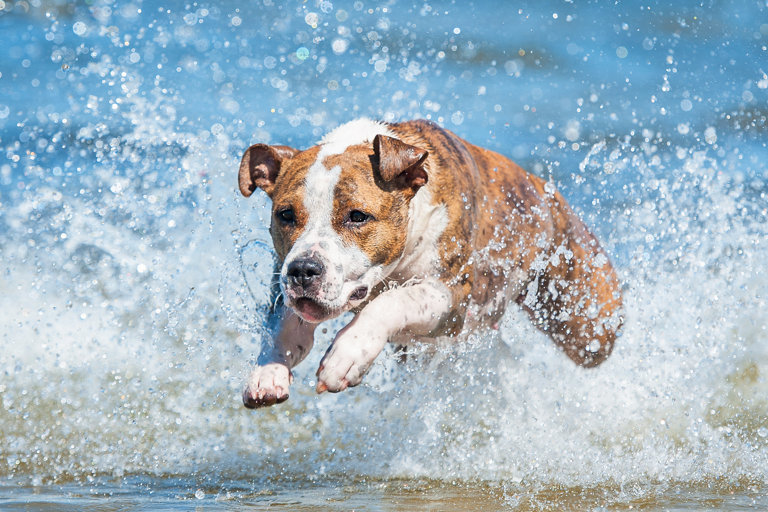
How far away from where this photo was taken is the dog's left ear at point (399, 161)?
378cm

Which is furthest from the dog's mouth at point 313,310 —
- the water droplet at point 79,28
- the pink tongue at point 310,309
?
the water droplet at point 79,28

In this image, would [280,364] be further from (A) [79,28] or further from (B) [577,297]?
(A) [79,28]

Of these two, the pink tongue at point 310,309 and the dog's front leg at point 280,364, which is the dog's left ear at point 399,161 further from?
the dog's front leg at point 280,364

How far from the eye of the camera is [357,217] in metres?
3.70

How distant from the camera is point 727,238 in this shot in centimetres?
606

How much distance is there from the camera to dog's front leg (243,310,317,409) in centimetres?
344

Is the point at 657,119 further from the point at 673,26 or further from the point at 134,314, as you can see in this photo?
the point at 134,314

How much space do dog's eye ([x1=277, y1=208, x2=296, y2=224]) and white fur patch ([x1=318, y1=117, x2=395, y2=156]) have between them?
0.34 metres

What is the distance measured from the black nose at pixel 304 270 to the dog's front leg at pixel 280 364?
429 millimetres

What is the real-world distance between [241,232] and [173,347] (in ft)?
6.09

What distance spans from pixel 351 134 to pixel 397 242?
735 millimetres

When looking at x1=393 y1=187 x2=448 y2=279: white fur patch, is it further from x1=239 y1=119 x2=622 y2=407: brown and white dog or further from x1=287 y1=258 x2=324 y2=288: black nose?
x1=287 y1=258 x2=324 y2=288: black nose

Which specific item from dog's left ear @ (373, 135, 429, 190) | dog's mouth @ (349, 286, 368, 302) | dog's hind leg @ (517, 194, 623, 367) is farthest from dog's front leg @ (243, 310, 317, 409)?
dog's hind leg @ (517, 194, 623, 367)

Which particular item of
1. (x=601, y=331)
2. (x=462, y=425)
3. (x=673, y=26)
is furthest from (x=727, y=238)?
(x=673, y=26)
